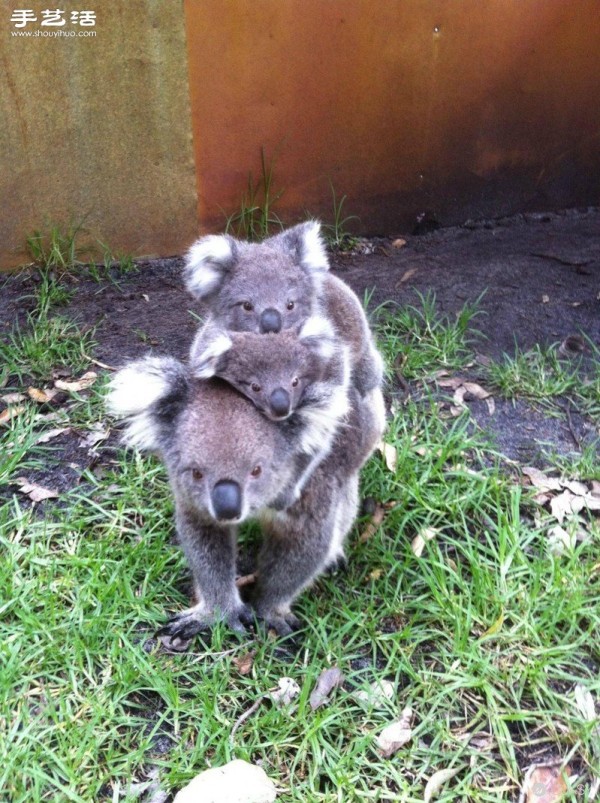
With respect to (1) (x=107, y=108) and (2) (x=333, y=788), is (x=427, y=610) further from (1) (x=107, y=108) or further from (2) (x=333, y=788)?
(1) (x=107, y=108)

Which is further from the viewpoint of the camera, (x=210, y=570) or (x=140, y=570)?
(x=140, y=570)

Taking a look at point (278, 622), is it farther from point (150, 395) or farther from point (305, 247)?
point (305, 247)

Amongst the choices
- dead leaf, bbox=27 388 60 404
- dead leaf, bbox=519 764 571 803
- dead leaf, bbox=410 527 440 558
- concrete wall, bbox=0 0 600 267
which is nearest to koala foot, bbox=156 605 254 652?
dead leaf, bbox=410 527 440 558

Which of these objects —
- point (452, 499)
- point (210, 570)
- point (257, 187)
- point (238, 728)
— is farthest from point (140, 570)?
point (257, 187)

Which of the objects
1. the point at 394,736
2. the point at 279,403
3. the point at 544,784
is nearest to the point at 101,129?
the point at 279,403

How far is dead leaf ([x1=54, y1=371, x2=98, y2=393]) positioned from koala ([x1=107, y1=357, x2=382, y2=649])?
4.50 feet

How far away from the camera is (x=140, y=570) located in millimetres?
2783

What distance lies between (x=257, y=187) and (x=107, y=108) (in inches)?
36.2

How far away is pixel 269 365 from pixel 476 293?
7.84 ft

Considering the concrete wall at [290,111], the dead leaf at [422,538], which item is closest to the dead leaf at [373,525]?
the dead leaf at [422,538]

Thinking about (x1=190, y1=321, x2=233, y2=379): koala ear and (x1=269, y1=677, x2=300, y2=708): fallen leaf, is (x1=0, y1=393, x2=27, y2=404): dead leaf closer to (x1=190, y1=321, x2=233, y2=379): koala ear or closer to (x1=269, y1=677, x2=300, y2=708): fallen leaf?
(x1=190, y1=321, x2=233, y2=379): koala ear

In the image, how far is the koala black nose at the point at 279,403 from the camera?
88.1 inches

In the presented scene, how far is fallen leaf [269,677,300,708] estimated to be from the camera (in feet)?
7.79

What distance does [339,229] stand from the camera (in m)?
4.94
